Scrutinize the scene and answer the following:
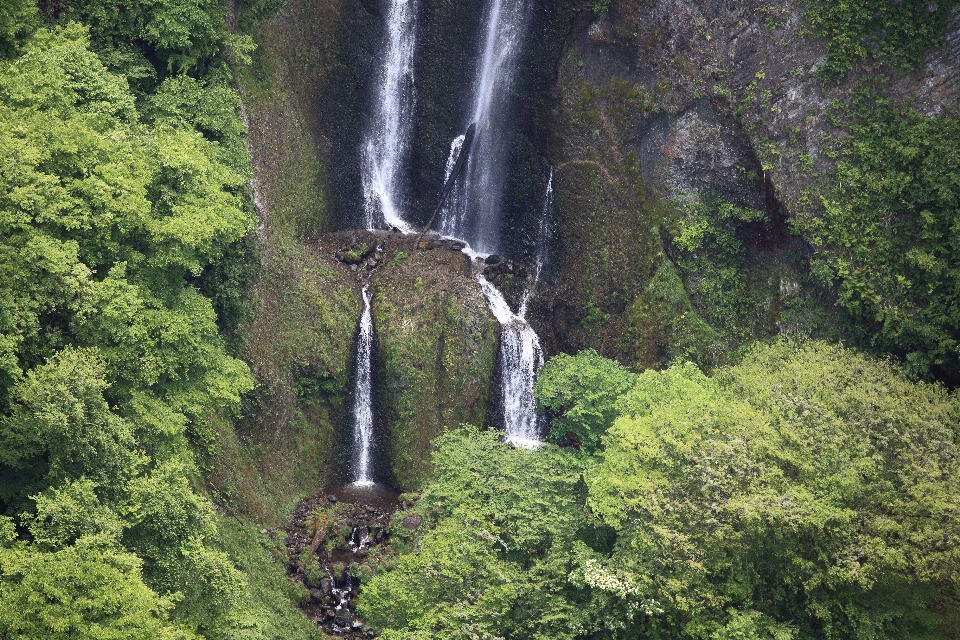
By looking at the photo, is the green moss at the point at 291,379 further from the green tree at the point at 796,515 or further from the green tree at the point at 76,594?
the green tree at the point at 796,515

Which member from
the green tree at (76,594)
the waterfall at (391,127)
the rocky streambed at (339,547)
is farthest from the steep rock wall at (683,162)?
the green tree at (76,594)

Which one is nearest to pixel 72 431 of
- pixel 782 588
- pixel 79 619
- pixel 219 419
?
pixel 79 619

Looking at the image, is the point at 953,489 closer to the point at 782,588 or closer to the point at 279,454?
the point at 782,588

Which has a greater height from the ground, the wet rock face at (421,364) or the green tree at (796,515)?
the wet rock face at (421,364)

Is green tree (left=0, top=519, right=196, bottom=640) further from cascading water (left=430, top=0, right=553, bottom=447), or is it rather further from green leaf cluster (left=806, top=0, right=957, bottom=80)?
Result: green leaf cluster (left=806, top=0, right=957, bottom=80)

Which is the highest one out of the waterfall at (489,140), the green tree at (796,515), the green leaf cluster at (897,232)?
the waterfall at (489,140)

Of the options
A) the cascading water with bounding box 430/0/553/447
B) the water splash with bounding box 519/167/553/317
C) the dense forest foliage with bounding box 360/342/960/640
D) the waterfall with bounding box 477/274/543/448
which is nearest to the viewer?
the dense forest foliage with bounding box 360/342/960/640

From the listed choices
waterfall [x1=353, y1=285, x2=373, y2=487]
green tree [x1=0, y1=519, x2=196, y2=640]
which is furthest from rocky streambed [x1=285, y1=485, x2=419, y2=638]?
green tree [x1=0, y1=519, x2=196, y2=640]
